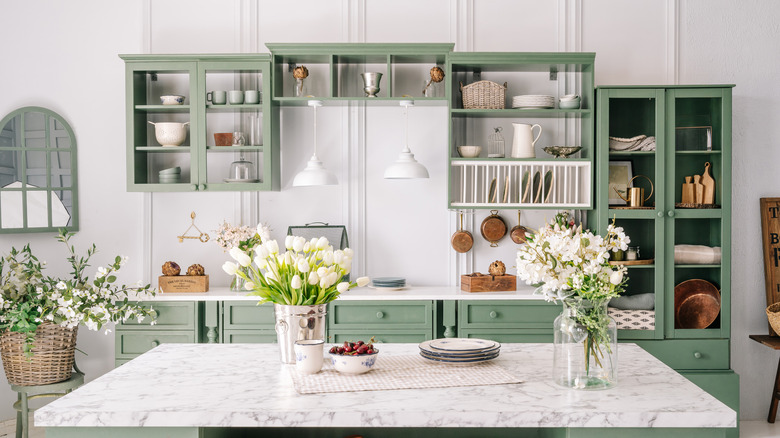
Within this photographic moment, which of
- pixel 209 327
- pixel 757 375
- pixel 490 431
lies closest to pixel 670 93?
pixel 757 375

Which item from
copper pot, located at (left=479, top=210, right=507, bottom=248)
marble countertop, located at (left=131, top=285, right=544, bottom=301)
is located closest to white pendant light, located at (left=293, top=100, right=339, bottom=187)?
marble countertop, located at (left=131, top=285, right=544, bottom=301)

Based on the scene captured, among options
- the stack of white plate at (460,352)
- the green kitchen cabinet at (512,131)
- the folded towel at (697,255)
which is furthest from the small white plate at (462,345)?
the folded towel at (697,255)

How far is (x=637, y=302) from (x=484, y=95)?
1687mm

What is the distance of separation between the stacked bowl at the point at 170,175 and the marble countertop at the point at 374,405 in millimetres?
2353

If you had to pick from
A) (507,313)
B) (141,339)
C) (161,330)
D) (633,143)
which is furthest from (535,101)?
(141,339)

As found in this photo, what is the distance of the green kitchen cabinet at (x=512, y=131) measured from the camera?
13.5ft

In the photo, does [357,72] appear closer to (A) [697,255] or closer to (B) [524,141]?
(B) [524,141]

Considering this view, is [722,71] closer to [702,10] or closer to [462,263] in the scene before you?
[702,10]

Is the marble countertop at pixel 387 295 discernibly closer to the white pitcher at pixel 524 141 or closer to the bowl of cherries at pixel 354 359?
the white pitcher at pixel 524 141

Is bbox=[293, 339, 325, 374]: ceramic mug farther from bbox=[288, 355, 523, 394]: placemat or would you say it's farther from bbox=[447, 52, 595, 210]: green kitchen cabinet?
bbox=[447, 52, 595, 210]: green kitchen cabinet

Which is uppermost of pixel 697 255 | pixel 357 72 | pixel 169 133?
pixel 357 72

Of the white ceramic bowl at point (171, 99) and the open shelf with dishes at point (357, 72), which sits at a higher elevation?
the open shelf with dishes at point (357, 72)

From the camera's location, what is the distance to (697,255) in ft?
13.5

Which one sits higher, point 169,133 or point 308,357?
point 169,133
